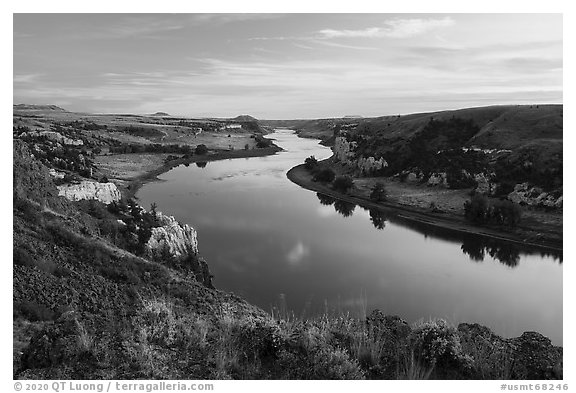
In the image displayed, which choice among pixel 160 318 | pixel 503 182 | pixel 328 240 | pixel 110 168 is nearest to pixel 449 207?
pixel 503 182

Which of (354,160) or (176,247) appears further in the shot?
(354,160)

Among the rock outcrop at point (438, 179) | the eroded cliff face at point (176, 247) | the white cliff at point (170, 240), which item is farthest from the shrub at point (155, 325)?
the rock outcrop at point (438, 179)

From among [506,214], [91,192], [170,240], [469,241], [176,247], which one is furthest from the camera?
[506,214]

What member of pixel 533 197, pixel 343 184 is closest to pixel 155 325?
pixel 533 197

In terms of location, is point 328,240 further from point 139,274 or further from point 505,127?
point 505,127

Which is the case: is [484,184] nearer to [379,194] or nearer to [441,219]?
[441,219]

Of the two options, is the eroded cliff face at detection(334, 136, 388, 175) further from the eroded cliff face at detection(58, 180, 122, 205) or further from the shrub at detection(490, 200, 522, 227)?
the eroded cliff face at detection(58, 180, 122, 205)
